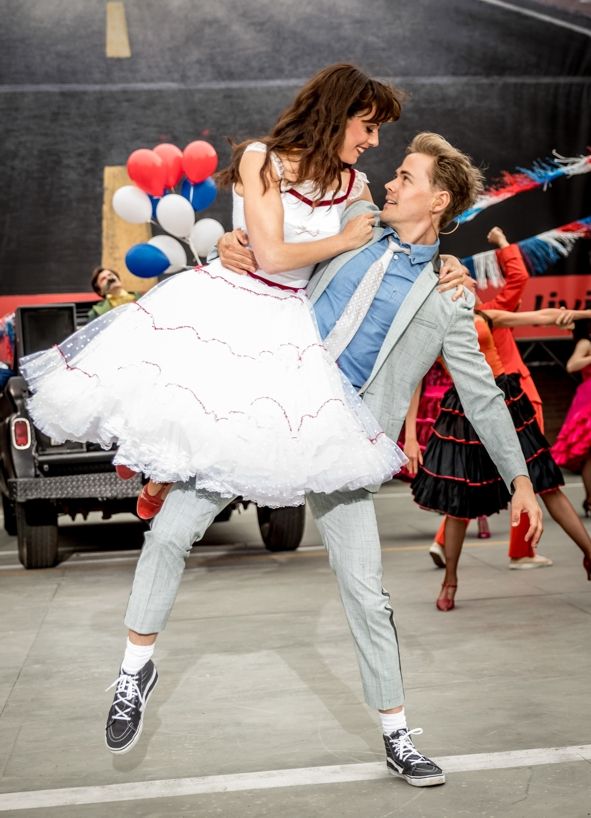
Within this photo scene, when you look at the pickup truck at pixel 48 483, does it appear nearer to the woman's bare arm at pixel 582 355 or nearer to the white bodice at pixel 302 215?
the woman's bare arm at pixel 582 355

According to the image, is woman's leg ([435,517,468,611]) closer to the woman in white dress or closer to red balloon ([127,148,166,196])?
the woman in white dress

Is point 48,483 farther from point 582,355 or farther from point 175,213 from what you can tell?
point 582,355

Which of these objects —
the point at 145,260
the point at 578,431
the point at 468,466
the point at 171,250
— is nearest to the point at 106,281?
the point at 145,260

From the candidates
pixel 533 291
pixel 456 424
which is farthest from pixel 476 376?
pixel 533 291

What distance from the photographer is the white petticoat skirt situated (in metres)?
3.30

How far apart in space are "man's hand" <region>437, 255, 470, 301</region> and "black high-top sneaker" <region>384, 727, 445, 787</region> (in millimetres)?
1335

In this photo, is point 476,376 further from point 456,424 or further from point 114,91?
point 114,91

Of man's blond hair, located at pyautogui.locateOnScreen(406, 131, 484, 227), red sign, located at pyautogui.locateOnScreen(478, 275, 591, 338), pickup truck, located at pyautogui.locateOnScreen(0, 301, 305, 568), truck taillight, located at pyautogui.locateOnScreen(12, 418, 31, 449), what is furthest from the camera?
red sign, located at pyautogui.locateOnScreen(478, 275, 591, 338)

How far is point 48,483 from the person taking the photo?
774 centimetres

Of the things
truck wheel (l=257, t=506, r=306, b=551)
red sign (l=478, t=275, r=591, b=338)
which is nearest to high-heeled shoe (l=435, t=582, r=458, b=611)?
truck wheel (l=257, t=506, r=306, b=551)

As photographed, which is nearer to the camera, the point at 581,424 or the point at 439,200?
the point at 439,200

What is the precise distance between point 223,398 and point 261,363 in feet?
0.54

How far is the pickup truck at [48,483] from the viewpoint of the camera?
7750 millimetres

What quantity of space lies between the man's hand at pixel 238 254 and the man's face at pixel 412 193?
0.45 m
